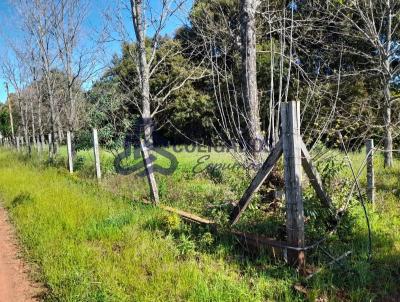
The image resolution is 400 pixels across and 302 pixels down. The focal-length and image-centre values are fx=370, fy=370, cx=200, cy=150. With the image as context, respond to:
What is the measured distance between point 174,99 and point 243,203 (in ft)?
72.7

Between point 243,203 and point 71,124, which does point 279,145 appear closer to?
point 243,203

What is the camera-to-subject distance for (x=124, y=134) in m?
14.6

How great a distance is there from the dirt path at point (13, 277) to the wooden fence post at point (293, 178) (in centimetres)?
261

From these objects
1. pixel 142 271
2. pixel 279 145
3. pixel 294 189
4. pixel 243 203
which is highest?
pixel 279 145

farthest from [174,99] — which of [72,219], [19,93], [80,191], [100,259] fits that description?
[100,259]

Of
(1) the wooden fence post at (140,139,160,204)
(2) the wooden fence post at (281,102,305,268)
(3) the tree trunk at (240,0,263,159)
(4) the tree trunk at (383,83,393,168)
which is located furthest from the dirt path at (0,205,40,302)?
(4) the tree trunk at (383,83,393,168)

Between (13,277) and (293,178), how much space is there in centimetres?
327

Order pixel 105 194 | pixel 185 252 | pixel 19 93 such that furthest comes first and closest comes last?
pixel 19 93 < pixel 105 194 < pixel 185 252

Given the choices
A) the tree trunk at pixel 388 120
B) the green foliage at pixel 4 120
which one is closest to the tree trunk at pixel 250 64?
the tree trunk at pixel 388 120

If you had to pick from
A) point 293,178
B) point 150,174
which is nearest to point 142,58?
point 150,174

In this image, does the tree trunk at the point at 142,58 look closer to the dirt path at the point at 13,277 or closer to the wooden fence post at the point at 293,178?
the dirt path at the point at 13,277

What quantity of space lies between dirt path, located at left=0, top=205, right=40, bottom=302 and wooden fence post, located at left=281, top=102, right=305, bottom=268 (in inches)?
103

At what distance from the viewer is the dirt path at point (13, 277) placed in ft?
12.1

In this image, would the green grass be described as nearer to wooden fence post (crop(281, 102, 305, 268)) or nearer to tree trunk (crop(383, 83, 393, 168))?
wooden fence post (crop(281, 102, 305, 268))
